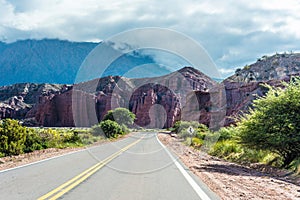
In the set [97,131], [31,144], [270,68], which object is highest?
[270,68]

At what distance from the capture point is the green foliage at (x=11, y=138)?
1928 cm

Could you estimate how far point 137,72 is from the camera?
2594 centimetres

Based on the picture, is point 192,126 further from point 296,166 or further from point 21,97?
point 21,97

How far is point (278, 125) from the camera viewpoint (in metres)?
16.1

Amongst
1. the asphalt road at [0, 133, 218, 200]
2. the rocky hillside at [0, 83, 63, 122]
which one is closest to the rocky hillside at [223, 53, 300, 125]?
the asphalt road at [0, 133, 218, 200]

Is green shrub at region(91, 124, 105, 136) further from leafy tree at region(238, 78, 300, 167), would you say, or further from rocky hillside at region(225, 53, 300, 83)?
rocky hillside at region(225, 53, 300, 83)

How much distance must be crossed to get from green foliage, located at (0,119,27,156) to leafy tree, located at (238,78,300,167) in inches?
498

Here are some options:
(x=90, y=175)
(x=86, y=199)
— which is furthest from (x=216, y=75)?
(x=86, y=199)

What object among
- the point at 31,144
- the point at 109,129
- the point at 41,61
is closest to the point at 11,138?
the point at 31,144

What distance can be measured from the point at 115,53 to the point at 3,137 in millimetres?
9695

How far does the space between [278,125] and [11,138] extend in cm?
1457

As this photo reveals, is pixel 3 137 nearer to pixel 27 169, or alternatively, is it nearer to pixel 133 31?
pixel 27 169

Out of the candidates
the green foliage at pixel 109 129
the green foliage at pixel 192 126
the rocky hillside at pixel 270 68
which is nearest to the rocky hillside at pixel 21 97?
the rocky hillside at pixel 270 68

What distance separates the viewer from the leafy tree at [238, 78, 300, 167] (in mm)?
15836
